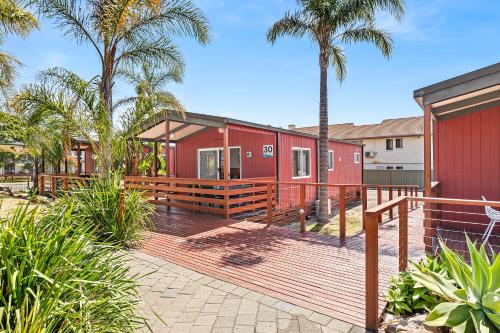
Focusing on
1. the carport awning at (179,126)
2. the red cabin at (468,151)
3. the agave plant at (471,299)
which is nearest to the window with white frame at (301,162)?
the carport awning at (179,126)

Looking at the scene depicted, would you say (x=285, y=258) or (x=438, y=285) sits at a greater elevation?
(x=438, y=285)

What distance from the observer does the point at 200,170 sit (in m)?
12.1

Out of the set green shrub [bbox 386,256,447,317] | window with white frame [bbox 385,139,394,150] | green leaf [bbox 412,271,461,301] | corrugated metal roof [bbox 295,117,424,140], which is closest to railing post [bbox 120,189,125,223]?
green shrub [bbox 386,256,447,317]

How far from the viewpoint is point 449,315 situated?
7.25ft

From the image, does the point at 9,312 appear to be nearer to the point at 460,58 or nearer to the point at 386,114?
the point at 460,58

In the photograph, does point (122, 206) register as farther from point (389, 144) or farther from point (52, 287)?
point (389, 144)

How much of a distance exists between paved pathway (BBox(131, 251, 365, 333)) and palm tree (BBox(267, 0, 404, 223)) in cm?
618

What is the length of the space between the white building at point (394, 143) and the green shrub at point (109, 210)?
21.4m

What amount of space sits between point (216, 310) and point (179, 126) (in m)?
8.32

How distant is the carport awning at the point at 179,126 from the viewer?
26.5 ft

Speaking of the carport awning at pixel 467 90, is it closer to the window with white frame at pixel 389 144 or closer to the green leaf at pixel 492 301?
the green leaf at pixel 492 301

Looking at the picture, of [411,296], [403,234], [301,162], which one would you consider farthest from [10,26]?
[411,296]

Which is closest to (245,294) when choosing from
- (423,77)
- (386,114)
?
(423,77)

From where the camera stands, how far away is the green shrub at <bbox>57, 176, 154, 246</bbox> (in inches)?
200
